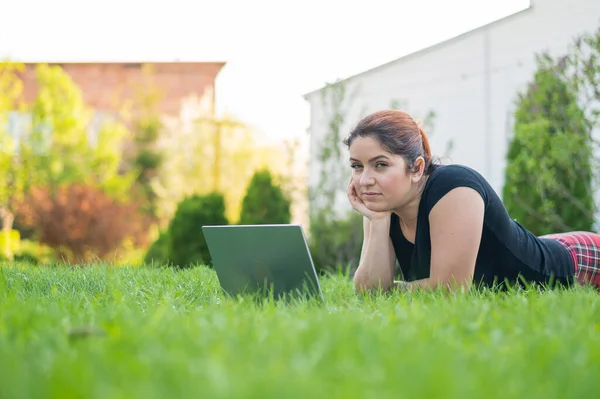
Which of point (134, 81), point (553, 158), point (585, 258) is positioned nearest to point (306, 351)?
point (585, 258)

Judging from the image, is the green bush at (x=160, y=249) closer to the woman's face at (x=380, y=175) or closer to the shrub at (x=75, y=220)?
the shrub at (x=75, y=220)

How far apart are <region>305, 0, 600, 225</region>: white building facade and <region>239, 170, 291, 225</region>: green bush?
1104mm

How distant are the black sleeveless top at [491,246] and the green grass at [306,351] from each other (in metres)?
0.95

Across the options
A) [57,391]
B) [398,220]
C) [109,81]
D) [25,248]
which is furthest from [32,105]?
[57,391]

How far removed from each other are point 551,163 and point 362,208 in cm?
468

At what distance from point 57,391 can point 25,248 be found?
56.6ft

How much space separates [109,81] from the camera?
2942cm

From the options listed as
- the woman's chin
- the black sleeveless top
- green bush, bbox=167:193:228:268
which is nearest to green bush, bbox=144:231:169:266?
green bush, bbox=167:193:228:268

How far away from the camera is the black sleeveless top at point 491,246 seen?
3879 mm

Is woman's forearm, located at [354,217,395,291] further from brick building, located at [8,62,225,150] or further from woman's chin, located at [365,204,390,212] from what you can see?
brick building, located at [8,62,225,150]

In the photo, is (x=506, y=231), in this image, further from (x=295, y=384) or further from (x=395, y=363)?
(x=295, y=384)

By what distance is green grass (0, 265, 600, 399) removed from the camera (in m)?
1.49

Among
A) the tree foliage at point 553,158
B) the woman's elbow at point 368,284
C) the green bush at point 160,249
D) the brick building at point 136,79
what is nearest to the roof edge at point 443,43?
the tree foliage at point 553,158

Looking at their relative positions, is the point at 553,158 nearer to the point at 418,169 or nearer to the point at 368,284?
the point at 418,169
